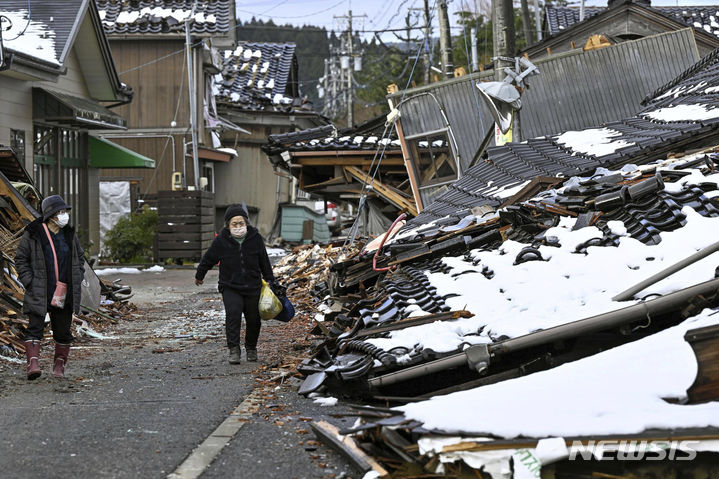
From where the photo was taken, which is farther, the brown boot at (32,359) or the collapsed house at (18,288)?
the collapsed house at (18,288)

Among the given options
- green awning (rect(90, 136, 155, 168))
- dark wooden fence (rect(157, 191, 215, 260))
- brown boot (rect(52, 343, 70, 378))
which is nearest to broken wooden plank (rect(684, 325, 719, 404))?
brown boot (rect(52, 343, 70, 378))

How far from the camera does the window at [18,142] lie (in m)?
19.2

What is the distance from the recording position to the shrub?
26.1 m

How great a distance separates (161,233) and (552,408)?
23.1 meters

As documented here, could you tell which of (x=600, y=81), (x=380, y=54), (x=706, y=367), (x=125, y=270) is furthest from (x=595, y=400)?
(x=380, y=54)

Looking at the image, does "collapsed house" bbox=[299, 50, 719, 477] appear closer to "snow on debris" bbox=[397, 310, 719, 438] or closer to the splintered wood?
"snow on debris" bbox=[397, 310, 719, 438]

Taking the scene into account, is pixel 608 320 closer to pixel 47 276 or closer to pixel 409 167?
pixel 47 276

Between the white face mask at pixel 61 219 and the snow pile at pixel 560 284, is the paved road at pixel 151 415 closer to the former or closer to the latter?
the snow pile at pixel 560 284

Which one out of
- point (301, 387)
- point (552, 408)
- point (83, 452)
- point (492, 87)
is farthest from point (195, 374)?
point (492, 87)

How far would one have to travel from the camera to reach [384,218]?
22812 millimetres

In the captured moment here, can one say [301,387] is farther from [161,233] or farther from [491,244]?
[161,233]

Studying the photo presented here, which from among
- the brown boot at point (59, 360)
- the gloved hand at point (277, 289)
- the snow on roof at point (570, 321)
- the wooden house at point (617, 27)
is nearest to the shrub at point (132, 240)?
the wooden house at point (617, 27)

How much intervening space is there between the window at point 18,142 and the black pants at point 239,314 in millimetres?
11599

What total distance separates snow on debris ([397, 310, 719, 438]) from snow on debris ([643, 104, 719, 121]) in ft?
26.1
